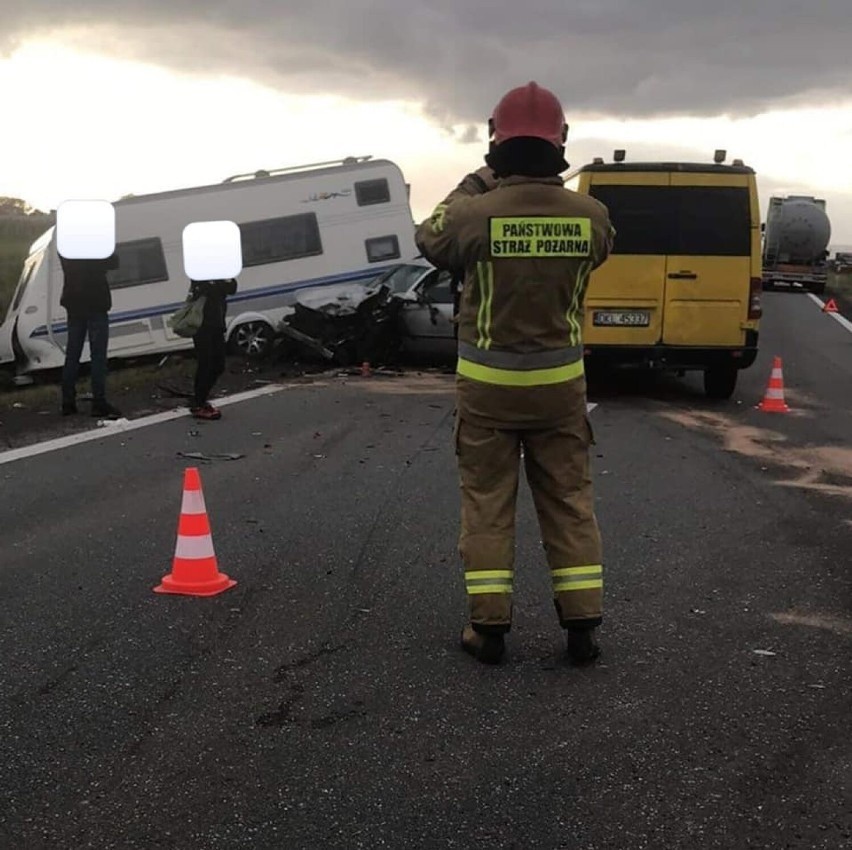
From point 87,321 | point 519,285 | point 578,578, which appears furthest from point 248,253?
point 578,578

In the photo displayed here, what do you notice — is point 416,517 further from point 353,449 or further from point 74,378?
point 74,378

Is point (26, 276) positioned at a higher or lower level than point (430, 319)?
higher

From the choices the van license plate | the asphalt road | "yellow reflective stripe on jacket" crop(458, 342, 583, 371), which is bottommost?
the asphalt road

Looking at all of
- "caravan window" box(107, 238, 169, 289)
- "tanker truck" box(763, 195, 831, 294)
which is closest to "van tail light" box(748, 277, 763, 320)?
"caravan window" box(107, 238, 169, 289)

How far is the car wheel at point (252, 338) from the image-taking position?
15164 mm

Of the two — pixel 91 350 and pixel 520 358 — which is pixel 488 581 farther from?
pixel 91 350

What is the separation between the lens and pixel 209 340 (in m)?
9.80

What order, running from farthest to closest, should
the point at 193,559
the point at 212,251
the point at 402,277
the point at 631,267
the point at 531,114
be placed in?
the point at 402,277
the point at 631,267
the point at 212,251
the point at 193,559
the point at 531,114

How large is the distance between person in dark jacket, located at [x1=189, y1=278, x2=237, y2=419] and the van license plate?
386 centimetres

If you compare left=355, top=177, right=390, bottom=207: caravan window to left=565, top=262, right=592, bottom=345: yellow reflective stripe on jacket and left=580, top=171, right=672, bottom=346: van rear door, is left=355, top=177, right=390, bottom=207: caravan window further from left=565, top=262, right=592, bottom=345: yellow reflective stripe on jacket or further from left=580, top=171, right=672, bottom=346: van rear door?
left=565, top=262, right=592, bottom=345: yellow reflective stripe on jacket

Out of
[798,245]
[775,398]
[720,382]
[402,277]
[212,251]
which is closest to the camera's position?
[212,251]

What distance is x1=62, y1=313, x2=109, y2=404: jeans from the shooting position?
984 centimetres

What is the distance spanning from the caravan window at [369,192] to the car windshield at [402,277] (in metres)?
2.04

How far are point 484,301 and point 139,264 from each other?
41.9 feet
